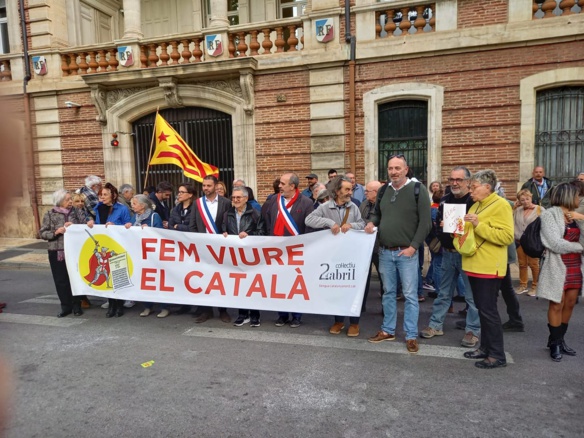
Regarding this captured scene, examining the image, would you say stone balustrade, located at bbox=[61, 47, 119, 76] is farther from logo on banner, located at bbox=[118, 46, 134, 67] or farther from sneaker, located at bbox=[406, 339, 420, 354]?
sneaker, located at bbox=[406, 339, 420, 354]

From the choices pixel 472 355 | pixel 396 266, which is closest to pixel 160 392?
pixel 396 266

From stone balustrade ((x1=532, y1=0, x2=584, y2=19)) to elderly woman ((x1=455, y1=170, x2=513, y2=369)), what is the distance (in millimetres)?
7549

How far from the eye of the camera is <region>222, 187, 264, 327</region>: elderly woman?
18.0ft

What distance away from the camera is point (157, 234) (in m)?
5.76

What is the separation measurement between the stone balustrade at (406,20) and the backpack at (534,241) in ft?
24.3

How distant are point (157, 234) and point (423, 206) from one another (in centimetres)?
346

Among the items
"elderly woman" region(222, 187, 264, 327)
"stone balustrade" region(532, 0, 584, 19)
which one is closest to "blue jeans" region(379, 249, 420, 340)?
"elderly woman" region(222, 187, 264, 327)

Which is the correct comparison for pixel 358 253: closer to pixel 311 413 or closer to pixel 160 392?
pixel 311 413

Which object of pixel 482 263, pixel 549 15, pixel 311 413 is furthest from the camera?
pixel 549 15

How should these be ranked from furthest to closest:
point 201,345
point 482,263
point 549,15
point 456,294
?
point 549,15, point 456,294, point 201,345, point 482,263

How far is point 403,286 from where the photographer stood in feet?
15.2

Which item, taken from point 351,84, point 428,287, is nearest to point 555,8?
point 351,84

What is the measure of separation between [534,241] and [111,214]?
5.48 metres

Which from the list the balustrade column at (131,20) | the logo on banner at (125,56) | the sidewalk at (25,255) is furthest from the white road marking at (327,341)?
the balustrade column at (131,20)
